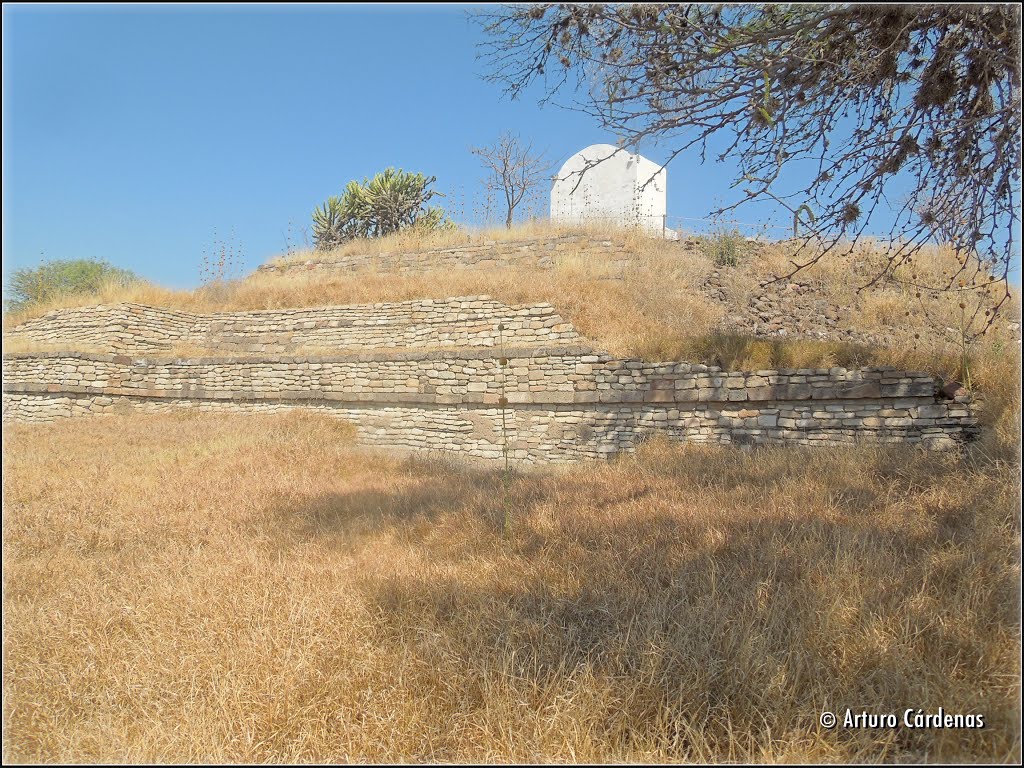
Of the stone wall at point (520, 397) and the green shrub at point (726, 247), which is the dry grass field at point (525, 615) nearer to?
the stone wall at point (520, 397)

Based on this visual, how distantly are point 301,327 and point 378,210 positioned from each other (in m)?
9.26

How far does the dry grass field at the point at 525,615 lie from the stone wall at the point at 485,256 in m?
10.7

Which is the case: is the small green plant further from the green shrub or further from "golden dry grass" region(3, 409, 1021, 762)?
"golden dry grass" region(3, 409, 1021, 762)

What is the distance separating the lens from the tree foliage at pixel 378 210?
2206 cm

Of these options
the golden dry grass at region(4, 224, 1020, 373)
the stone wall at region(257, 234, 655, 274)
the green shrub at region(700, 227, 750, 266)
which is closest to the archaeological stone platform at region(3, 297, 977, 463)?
the golden dry grass at region(4, 224, 1020, 373)

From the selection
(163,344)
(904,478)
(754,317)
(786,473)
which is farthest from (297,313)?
(904,478)

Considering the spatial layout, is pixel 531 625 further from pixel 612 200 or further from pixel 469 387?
pixel 612 200

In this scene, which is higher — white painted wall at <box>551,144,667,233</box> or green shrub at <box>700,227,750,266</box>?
white painted wall at <box>551,144,667,233</box>

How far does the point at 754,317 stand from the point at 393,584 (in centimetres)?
1192

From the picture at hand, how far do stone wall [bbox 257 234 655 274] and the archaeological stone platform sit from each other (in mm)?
3610

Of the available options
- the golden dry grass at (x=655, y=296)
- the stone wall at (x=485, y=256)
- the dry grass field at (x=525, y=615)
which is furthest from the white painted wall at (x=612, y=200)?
the dry grass field at (x=525, y=615)

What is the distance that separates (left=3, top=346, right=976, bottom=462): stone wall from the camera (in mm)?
8117

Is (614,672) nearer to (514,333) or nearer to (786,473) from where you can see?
(786,473)

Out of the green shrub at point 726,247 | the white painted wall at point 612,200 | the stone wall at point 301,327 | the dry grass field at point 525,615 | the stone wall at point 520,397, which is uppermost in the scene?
the white painted wall at point 612,200
